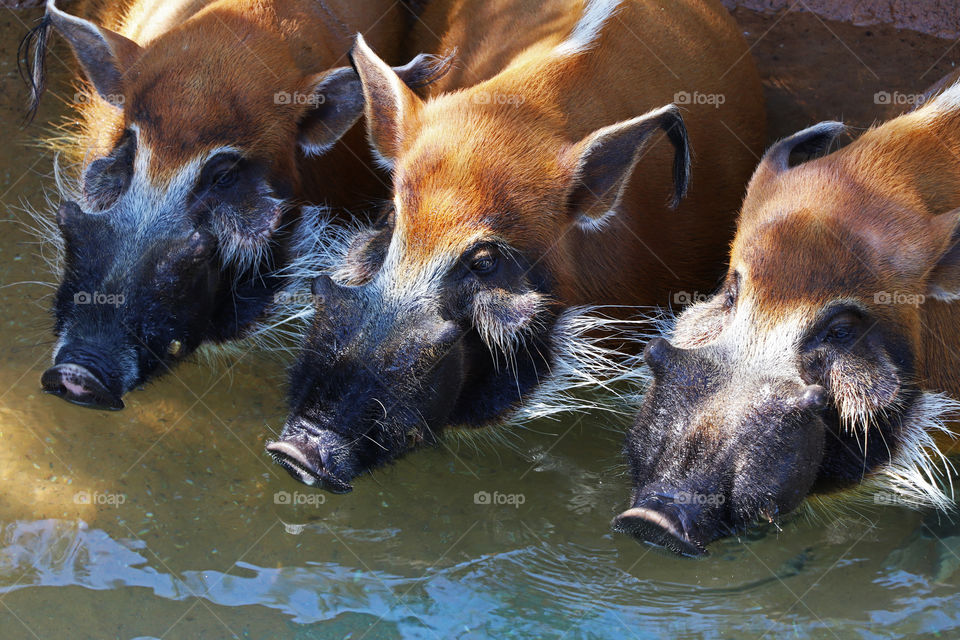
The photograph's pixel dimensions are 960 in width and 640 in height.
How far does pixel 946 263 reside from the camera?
3.18 meters

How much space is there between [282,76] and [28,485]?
158cm

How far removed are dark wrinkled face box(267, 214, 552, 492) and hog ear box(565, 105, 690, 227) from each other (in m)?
0.30

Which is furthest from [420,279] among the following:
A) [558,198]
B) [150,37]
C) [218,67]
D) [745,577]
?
[150,37]

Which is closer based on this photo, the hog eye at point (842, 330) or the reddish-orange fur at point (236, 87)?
the hog eye at point (842, 330)

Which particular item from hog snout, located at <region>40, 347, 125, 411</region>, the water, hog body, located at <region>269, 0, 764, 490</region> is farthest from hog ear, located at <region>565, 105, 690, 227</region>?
hog snout, located at <region>40, 347, 125, 411</region>

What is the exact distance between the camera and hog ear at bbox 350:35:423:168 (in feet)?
11.4

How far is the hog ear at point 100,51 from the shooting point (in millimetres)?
3738

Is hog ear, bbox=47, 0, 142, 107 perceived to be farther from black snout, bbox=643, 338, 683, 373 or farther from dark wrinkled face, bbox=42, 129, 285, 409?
black snout, bbox=643, 338, 683, 373

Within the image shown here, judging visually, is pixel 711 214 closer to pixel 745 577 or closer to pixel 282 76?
pixel 745 577

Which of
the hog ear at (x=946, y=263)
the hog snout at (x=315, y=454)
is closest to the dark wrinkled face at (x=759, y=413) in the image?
the hog ear at (x=946, y=263)

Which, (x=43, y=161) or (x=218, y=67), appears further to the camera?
(x=43, y=161)

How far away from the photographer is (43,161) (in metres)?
4.69

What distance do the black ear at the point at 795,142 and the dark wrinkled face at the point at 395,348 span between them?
883 millimetres

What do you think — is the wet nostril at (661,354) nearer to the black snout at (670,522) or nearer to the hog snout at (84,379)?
the black snout at (670,522)
